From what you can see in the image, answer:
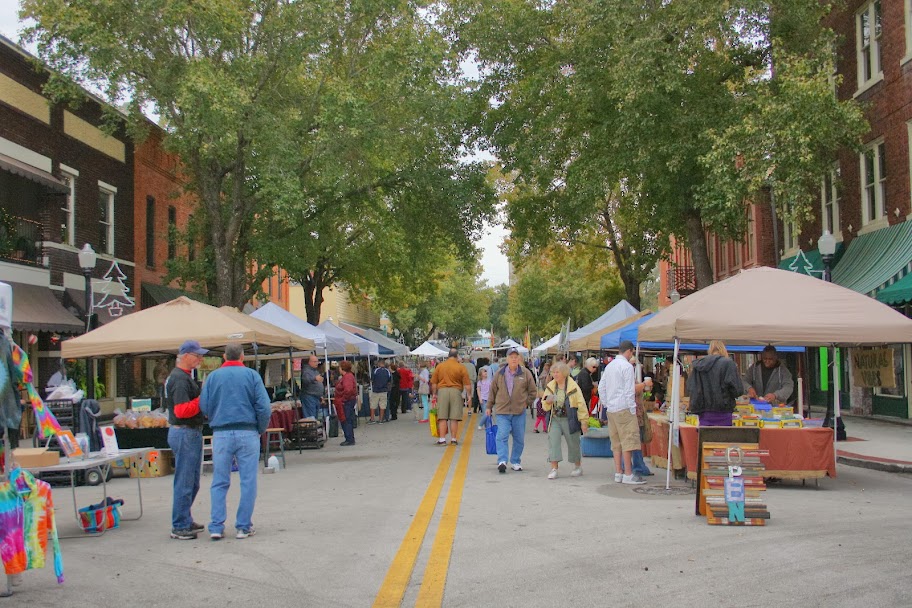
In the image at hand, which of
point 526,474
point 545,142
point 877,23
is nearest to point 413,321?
point 545,142

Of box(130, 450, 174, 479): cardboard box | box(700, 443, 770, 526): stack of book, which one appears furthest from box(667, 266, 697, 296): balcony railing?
box(700, 443, 770, 526): stack of book

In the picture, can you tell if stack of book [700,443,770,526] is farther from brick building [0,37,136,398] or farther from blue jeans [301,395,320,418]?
brick building [0,37,136,398]

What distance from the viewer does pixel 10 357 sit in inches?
257

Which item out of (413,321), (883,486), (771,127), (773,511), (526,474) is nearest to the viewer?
(773,511)

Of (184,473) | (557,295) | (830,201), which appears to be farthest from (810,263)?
(557,295)

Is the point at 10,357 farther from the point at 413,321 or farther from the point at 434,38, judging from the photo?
the point at 413,321

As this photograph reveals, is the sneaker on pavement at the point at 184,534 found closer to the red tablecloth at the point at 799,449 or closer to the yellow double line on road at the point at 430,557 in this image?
the yellow double line on road at the point at 430,557

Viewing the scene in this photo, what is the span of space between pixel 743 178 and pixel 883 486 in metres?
10.4

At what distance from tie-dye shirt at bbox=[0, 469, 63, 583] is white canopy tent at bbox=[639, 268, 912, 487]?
22.8 ft

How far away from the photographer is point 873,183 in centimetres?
2238

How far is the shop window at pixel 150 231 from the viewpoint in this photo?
29031mm

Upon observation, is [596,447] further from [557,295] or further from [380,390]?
[557,295]

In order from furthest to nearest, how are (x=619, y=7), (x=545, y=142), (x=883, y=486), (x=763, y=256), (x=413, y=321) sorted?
(x=413, y=321)
(x=763, y=256)
(x=545, y=142)
(x=619, y=7)
(x=883, y=486)

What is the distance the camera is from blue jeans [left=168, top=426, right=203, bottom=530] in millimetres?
8336
